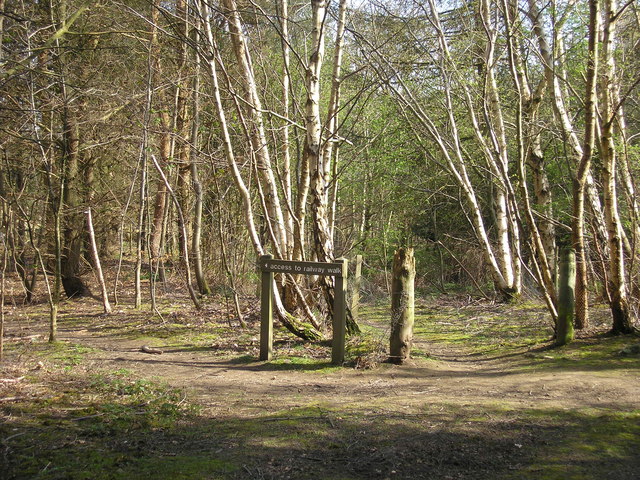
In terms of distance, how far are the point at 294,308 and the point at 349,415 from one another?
17.9 feet

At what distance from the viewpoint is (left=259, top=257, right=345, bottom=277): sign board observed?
23.2 ft

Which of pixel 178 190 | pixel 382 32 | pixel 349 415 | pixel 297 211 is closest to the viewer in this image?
Result: pixel 349 415

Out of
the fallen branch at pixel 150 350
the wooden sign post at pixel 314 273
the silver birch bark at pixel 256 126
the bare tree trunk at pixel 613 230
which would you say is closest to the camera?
the wooden sign post at pixel 314 273

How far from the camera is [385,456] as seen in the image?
413cm

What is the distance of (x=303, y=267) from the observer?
23.8 feet

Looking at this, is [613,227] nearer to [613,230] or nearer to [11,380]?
[613,230]

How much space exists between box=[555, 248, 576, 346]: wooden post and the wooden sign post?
2765mm

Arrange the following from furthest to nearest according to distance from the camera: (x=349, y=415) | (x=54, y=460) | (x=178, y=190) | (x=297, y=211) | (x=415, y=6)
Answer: (x=178, y=190) < (x=415, y=6) < (x=297, y=211) < (x=349, y=415) < (x=54, y=460)

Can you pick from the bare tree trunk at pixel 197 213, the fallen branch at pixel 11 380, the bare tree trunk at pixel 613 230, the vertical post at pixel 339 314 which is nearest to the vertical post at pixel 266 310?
the vertical post at pixel 339 314

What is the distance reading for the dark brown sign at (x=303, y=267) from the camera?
7.08 metres

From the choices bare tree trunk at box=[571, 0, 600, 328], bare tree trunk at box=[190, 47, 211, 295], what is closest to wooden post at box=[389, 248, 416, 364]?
bare tree trunk at box=[571, 0, 600, 328]

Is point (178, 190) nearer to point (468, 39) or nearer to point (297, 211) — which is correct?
point (297, 211)

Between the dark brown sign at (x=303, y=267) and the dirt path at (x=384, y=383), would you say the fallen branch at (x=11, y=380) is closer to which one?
the dirt path at (x=384, y=383)

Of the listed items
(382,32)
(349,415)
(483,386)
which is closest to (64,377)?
(349,415)
